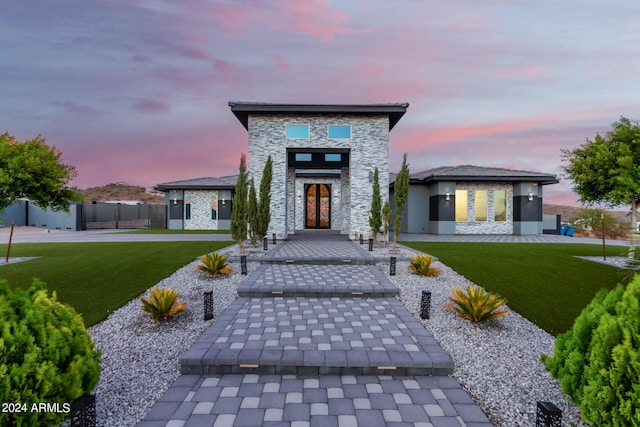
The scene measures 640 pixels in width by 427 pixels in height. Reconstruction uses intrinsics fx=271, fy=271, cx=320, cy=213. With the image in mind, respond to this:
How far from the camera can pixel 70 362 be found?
237cm

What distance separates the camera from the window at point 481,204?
2117 centimetres

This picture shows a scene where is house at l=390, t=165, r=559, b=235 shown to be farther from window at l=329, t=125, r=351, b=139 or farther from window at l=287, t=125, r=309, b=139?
window at l=287, t=125, r=309, b=139

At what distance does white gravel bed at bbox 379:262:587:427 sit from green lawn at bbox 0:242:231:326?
6500 mm

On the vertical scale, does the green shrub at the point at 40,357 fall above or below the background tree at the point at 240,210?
below

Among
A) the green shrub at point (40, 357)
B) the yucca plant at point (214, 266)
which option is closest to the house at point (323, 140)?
the yucca plant at point (214, 266)

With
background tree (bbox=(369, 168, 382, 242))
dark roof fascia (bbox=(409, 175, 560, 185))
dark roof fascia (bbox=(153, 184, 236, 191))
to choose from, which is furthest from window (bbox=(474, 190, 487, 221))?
dark roof fascia (bbox=(153, 184, 236, 191))

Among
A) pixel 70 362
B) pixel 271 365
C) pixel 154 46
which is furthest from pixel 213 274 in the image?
pixel 154 46

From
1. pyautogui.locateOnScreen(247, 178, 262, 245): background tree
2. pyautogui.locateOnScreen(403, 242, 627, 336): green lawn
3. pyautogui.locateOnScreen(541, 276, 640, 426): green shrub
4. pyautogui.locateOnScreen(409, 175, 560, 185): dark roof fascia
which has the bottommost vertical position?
pyautogui.locateOnScreen(403, 242, 627, 336): green lawn

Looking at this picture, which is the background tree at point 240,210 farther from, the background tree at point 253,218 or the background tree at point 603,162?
the background tree at point 603,162

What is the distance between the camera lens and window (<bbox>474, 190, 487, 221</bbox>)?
21.2 meters

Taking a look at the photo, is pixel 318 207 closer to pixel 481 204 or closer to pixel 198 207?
pixel 198 207

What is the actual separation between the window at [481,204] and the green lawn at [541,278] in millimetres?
8792

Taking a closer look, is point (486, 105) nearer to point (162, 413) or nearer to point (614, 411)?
point (614, 411)

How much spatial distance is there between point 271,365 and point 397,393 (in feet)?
5.27
